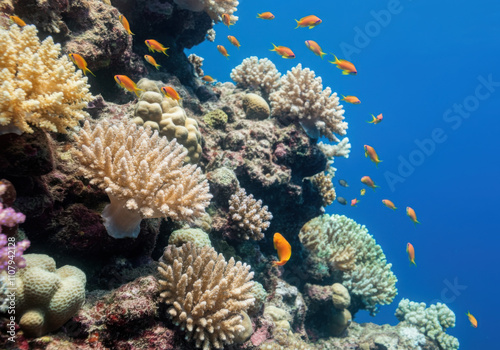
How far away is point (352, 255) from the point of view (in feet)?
24.7

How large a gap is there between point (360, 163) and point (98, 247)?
4381 inches

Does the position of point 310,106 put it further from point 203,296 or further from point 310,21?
point 203,296

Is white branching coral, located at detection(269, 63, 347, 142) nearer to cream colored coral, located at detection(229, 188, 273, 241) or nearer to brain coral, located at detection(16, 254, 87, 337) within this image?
cream colored coral, located at detection(229, 188, 273, 241)

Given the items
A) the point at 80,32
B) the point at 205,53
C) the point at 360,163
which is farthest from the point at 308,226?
the point at 205,53

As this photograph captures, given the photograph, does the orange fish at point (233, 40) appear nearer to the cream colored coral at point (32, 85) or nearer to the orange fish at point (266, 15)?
the orange fish at point (266, 15)

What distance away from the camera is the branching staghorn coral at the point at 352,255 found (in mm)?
7297

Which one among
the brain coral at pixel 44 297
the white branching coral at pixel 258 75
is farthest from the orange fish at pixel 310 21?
the brain coral at pixel 44 297

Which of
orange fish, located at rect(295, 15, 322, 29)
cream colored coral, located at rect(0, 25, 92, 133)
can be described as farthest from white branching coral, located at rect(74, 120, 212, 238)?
orange fish, located at rect(295, 15, 322, 29)

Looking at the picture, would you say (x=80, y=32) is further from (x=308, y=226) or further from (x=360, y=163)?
(x=360, y=163)

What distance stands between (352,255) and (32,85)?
302 inches

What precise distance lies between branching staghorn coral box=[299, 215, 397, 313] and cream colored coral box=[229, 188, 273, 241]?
275 centimetres

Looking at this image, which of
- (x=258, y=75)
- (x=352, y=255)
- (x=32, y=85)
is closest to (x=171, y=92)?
(x=32, y=85)

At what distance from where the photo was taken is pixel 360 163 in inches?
4119

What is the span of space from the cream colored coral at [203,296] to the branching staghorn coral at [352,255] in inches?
182
